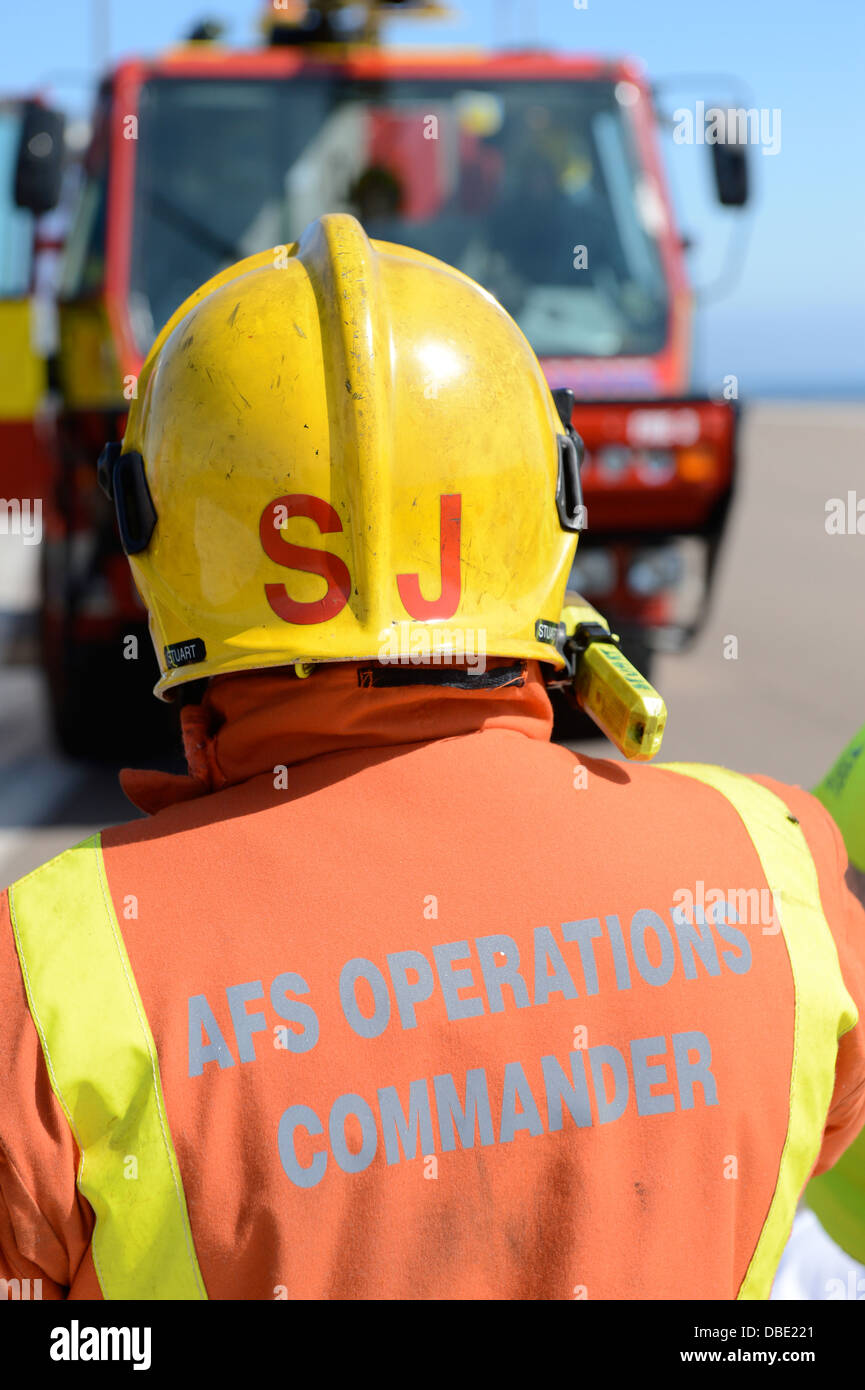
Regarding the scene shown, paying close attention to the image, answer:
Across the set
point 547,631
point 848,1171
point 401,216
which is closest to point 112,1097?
point 547,631

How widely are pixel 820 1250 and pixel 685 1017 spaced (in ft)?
5.56

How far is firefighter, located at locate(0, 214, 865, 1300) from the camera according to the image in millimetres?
1271

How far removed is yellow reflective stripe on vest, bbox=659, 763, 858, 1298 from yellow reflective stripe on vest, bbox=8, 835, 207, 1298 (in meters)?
0.56

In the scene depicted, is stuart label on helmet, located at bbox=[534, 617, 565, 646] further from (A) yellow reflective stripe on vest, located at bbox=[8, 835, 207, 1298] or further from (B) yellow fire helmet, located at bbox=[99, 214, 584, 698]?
(A) yellow reflective stripe on vest, located at bbox=[8, 835, 207, 1298]

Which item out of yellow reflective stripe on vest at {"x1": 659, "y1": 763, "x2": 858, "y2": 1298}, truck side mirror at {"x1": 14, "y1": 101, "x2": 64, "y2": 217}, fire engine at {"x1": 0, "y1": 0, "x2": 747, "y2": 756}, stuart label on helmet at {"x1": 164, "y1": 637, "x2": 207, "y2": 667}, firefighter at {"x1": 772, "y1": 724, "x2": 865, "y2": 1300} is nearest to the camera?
yellow reflective stripe on vest at {"x1": 659, "y1": 763, "x2": 858, "y2": 1298}

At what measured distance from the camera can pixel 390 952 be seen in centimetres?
130

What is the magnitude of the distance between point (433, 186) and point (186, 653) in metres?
5.38

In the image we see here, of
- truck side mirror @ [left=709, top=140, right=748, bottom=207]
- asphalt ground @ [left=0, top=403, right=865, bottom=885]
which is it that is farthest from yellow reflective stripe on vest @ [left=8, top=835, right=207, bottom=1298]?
truck side mirror @ [left=709, top=140, right=748, bottom=207]

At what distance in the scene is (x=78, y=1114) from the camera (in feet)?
4.10

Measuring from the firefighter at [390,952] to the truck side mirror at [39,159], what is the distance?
5.38 meters

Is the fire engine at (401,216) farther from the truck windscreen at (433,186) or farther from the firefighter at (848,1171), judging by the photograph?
the firefighter at (848,1171)

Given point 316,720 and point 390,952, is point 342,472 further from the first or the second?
point 390,952

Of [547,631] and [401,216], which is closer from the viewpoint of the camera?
[547,631]

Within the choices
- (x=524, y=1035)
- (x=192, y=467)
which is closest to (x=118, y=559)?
(x=192, y=467)
